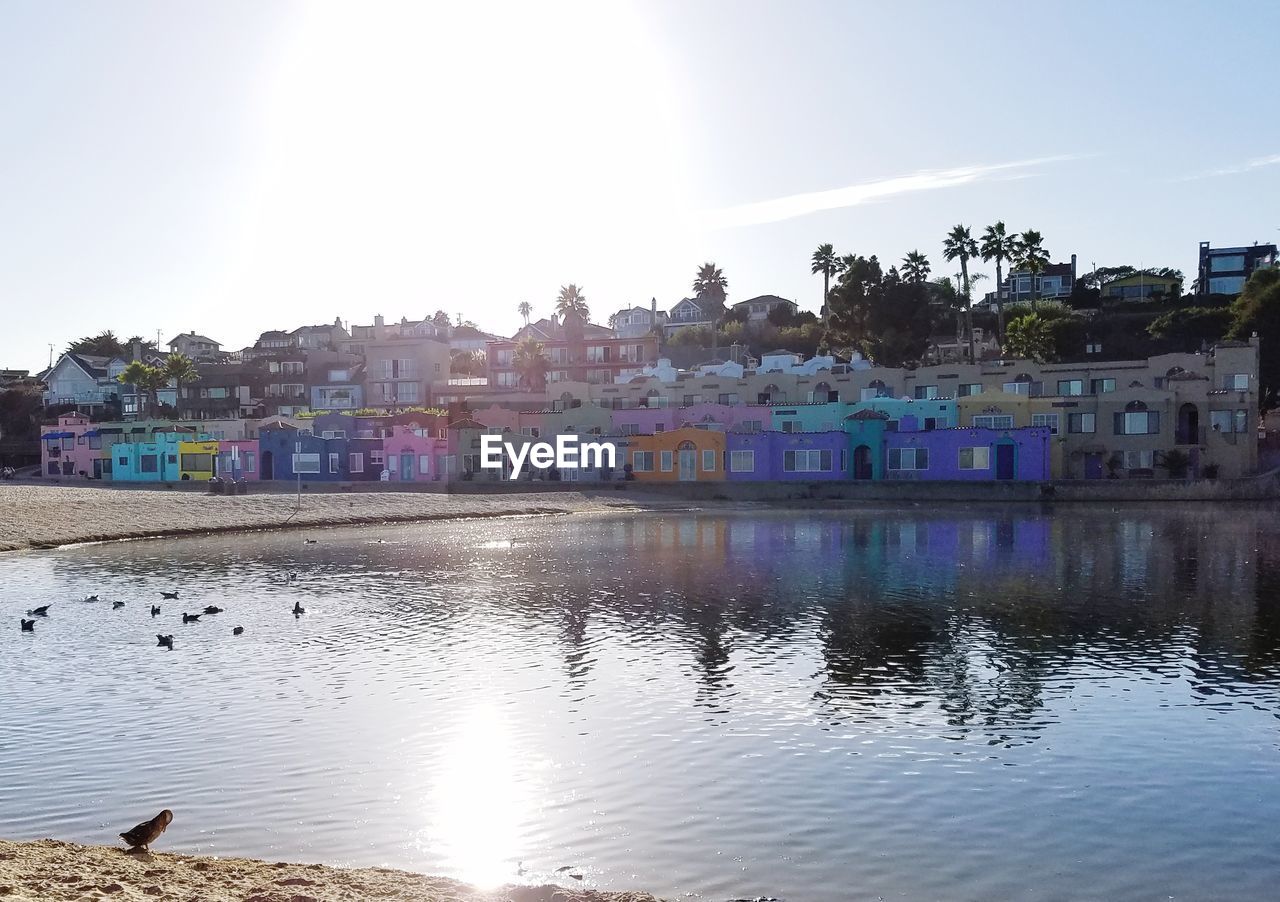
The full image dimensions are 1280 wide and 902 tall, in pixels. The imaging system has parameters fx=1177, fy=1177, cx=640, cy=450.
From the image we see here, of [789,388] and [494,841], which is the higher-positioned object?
[789,388]

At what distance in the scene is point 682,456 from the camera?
299ft

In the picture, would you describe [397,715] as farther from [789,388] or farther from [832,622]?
[789,388]

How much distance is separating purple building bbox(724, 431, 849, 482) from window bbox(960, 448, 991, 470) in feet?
27.8

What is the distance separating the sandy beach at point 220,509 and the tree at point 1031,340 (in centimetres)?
3724

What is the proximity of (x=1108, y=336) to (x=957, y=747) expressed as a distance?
10403cm

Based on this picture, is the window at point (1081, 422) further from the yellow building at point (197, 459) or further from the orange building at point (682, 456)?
the yellow building at point (197, 459)

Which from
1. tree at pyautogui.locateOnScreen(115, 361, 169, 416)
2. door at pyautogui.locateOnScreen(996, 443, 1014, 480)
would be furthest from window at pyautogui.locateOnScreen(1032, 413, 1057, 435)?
tree at pyautogui.locateOnScreen(115, 361, 169, 416)

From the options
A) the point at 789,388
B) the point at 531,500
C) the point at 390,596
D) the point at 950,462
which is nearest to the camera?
the point at 390,596

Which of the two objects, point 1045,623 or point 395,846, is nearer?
point 395,846

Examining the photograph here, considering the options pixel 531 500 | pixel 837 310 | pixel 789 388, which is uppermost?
pixel 837 310

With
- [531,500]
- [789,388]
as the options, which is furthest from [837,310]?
[531,500]

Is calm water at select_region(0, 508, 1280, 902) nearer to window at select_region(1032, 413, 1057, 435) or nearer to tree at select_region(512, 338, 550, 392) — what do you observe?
window at select_region(1032, 413, 1057, 435)

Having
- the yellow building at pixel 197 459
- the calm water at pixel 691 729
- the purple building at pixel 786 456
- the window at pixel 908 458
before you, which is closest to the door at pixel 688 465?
the purple building at pixel 786 456

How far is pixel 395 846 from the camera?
1391 cm
